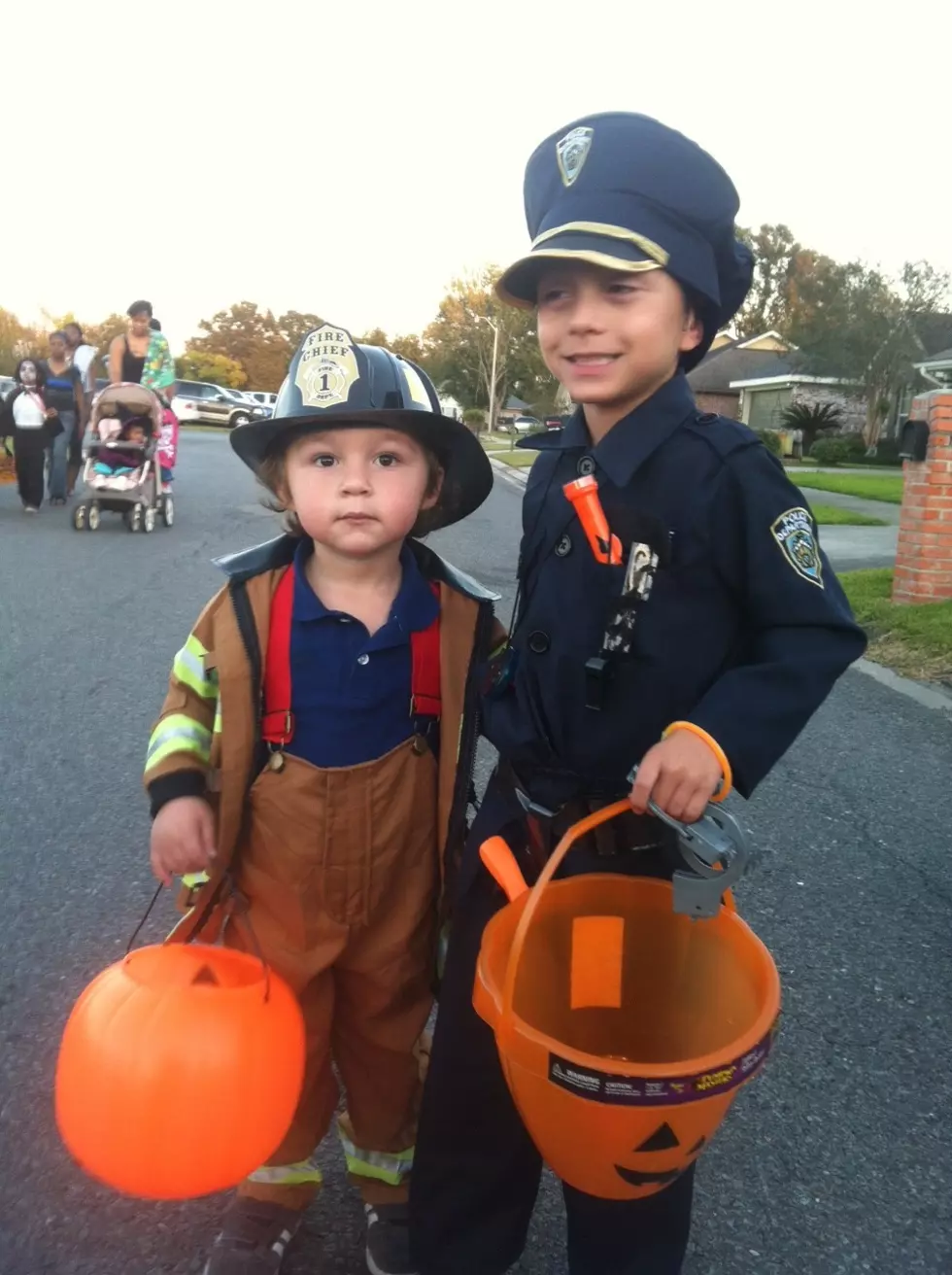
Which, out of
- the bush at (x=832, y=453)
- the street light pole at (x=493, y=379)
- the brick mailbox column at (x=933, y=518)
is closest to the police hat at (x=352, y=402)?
the brick mailbox column at (x=933, y=518)

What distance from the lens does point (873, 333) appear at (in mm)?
38500

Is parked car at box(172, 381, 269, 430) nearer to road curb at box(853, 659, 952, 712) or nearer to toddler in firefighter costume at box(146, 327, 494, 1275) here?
road curb at box(853, 659, 952, 712)

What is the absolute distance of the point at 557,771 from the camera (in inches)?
64.9

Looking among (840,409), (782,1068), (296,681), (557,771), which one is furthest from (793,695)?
(840,409)

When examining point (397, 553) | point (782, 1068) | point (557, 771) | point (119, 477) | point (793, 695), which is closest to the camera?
point (793, 695)

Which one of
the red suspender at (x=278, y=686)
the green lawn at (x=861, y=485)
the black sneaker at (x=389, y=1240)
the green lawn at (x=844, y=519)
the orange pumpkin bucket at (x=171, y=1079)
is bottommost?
the black sneaker at (x=389, y=1240)

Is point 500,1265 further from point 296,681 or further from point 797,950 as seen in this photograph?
point 797,950

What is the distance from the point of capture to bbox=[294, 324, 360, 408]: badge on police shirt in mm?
1773

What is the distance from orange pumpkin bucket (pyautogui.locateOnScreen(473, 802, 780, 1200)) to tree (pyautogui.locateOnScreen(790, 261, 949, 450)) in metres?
38.0

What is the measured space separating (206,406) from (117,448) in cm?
2933

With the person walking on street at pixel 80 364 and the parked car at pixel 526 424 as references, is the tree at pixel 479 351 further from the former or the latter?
the person walking on street at pixel 80 364

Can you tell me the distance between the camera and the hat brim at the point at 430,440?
1.77 meters

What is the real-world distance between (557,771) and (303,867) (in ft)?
1.61

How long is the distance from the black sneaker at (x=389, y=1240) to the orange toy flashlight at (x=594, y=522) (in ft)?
4.04
